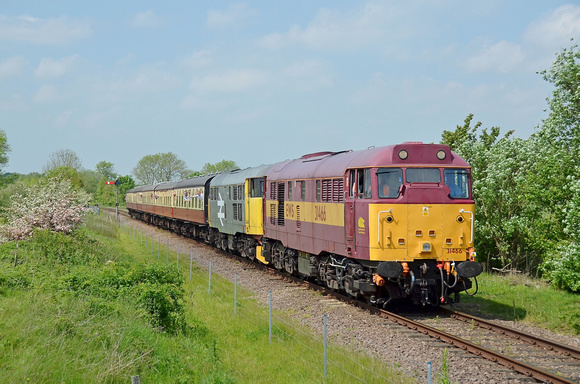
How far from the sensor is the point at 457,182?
1355 centimetres

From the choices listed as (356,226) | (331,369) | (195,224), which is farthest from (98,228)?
(331,369)

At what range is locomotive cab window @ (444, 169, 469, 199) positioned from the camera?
13.5m

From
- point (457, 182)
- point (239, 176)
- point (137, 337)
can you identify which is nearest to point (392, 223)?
point (457, 182)

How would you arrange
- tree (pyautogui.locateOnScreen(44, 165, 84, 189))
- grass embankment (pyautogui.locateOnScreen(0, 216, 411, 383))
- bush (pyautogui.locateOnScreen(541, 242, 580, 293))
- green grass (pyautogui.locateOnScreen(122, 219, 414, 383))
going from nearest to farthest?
grass embankment (pyautogui.locateOnScreen(0, 216, 411, 383))
green grass (pyautogui.locateOnScreen(122, 219, 414, 383))
bush (pyautogui.locateOnScreen(541, 242, 580, 293))
tree (pyautogui.locateOnScreen(44, 165, 84, 189))

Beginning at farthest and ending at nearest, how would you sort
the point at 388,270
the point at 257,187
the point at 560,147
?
1. the point at 257,187
2. the point at 560,147
3. the point at 388,270

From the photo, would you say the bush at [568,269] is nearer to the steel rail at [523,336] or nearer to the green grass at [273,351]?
the steel rail at [523,336]

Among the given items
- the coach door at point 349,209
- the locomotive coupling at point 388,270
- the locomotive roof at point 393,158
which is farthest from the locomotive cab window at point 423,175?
the locomotive coupling at point 388,270

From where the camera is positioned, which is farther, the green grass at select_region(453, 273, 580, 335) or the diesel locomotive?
the diesel locomotive

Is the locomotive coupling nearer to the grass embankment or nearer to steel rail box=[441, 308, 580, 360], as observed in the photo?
steel rail box=[441, 308, 580, 360]

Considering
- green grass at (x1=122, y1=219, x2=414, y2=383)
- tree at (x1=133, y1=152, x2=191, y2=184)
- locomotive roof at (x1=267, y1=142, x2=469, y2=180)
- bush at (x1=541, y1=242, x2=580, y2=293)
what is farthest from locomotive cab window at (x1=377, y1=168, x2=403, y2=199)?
tree at (x1=133, y1=152, x2=191, y2=184)

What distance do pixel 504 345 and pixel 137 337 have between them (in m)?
6.55

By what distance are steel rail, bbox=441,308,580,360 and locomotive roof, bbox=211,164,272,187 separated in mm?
11218

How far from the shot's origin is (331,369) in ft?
29.9

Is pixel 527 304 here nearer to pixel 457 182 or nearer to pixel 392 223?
pixel 457 182
